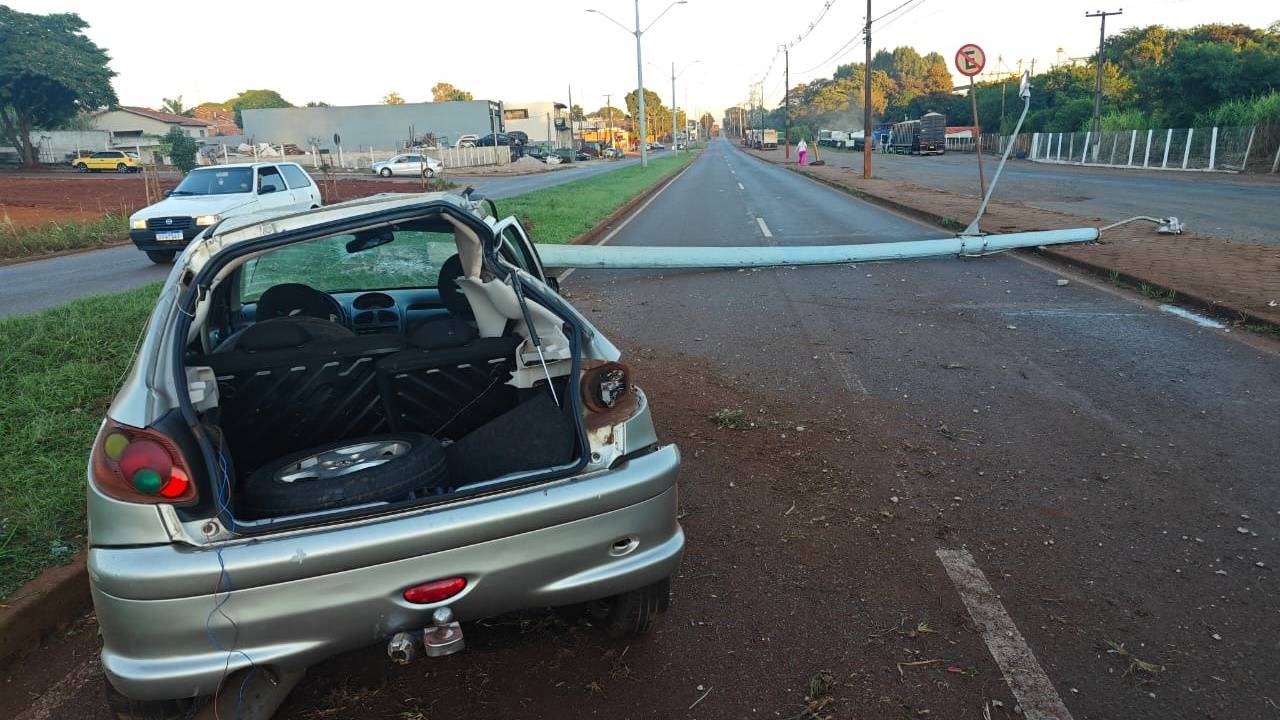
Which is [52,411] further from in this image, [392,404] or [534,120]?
[534,120]

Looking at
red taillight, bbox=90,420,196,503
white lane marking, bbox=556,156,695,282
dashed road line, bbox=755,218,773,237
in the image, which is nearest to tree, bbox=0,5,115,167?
white lane marking, bbox=556,156,695,282

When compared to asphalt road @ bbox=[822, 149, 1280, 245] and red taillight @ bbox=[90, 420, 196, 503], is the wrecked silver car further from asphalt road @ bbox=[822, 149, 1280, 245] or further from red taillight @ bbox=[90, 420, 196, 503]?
asphalt road @ bbox=[822, 149, 1280, 245]

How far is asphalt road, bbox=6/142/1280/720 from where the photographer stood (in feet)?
9.30

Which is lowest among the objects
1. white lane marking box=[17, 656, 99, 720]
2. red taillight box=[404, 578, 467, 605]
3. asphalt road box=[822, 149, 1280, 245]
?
asphalt road box=[822, 149, 1280, 245]

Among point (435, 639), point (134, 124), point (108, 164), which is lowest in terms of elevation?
point (435, 639)

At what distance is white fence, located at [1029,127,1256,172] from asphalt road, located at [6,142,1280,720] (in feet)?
114

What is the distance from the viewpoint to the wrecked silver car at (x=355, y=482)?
2.32 metres

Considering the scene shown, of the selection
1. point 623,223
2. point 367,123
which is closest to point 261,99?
point 367,123

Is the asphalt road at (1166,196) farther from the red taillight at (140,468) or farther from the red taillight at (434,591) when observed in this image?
the red taillight at (140,468)

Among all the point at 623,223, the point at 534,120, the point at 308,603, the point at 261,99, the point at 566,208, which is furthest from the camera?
the point at 261,99

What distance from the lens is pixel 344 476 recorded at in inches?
103

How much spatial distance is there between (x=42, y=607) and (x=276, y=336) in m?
1.50

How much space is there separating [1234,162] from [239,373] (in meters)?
41.7

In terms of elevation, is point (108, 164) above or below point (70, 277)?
above
